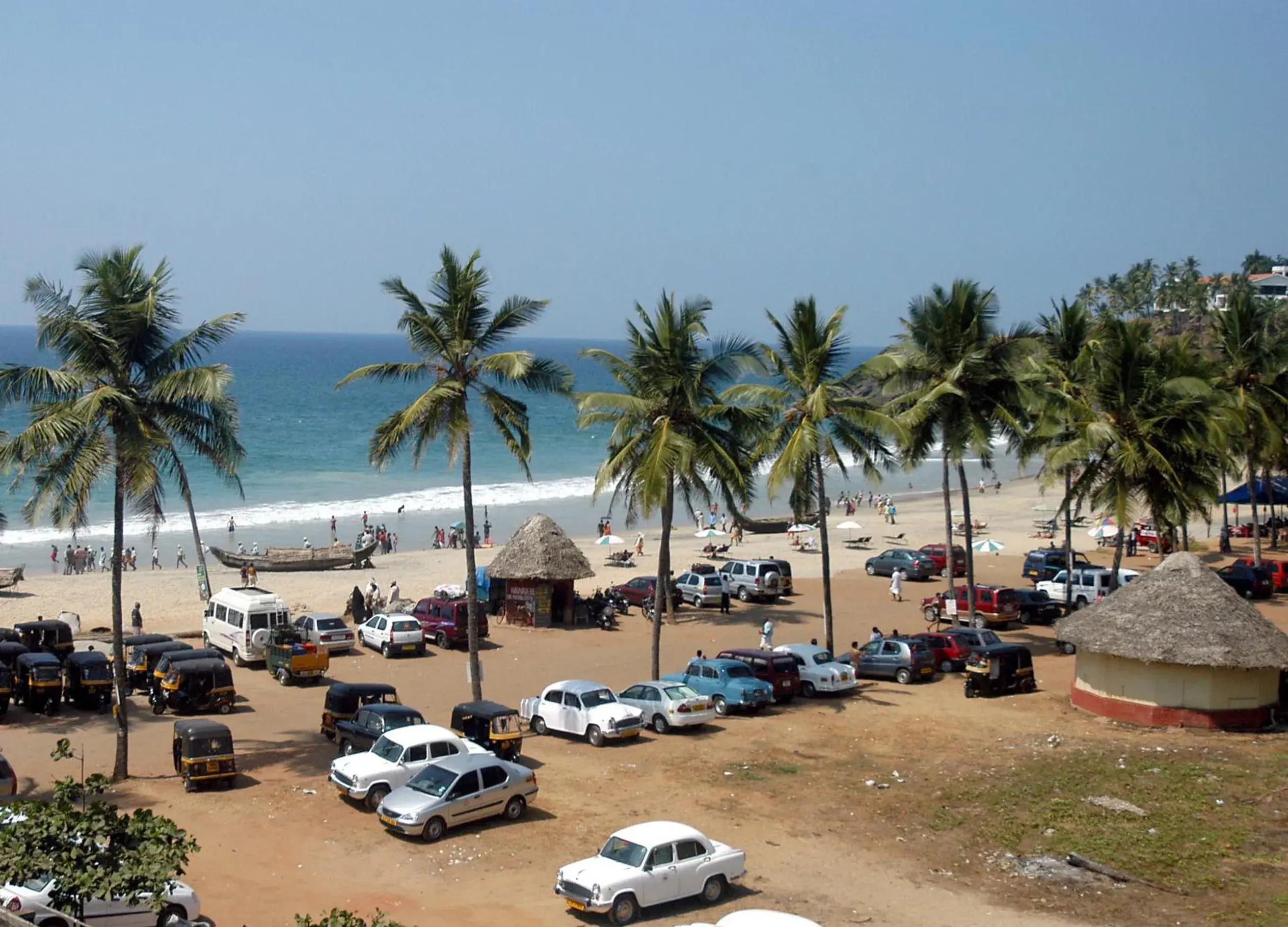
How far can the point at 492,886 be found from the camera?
16.2m

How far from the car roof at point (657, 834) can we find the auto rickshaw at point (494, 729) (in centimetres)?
658

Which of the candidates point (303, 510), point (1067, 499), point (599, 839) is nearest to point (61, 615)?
point (599, 839)

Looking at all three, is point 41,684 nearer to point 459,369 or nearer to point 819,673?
point 459,369

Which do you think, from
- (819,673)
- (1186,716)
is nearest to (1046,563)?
(819,673)

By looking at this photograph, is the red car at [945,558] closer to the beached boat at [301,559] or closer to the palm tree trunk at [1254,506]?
the palm tree trunk at [1254,506]

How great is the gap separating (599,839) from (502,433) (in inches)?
361

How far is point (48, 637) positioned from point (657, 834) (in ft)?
73.0

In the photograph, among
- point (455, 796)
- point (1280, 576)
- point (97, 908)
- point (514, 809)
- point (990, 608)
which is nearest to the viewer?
point (97, 908)

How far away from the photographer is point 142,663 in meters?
29.0

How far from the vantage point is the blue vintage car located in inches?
1060

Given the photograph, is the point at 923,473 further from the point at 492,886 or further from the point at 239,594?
the point at 492,886

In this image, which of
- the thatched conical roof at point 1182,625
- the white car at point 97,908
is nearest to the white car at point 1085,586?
the thatched conical roof at point 1182,625

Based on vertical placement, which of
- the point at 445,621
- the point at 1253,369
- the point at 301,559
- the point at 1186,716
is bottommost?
the point at 1186,716

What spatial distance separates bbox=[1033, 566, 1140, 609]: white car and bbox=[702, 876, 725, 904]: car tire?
27.1 m
